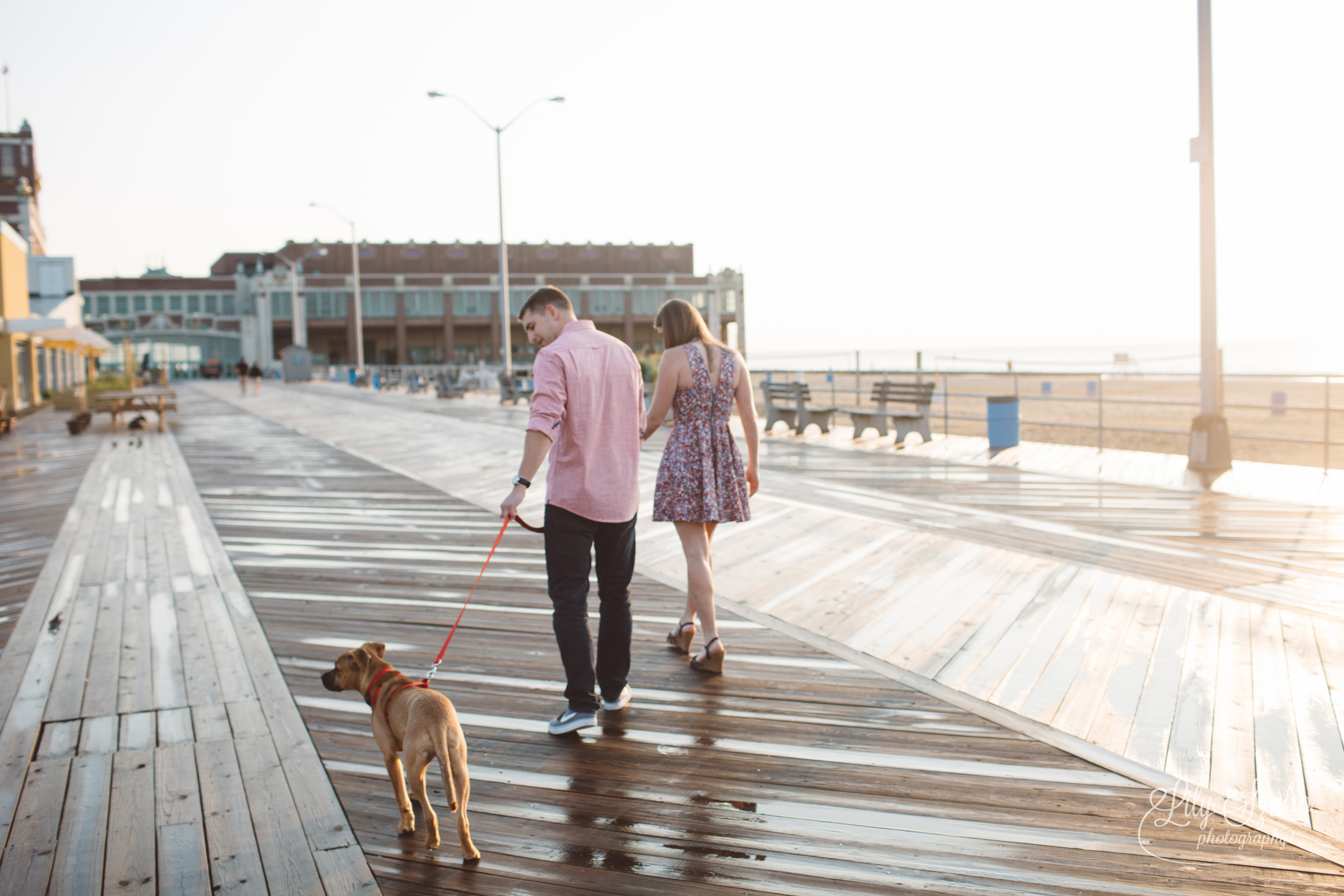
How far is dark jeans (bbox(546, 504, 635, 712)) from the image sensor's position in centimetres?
388

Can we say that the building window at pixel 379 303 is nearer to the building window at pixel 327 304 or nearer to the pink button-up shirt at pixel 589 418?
the building window at pixel 327 304

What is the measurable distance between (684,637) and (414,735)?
2.14m

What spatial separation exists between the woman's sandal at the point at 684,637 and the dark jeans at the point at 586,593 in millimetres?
862

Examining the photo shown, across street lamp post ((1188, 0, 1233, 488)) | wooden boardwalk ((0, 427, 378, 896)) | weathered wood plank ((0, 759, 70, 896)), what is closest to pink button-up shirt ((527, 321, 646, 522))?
wooden boardwalk ((0, 427, 378, 896))

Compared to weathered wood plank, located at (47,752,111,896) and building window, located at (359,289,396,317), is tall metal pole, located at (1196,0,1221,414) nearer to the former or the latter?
weathered wood plank, located at (47,752,111,896)

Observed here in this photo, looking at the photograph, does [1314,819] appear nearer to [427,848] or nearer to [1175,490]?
[427,848]

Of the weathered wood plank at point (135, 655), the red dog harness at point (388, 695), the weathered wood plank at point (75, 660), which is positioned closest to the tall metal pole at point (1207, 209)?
the red dog harness at point (388, 695)

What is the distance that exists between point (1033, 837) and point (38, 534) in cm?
886

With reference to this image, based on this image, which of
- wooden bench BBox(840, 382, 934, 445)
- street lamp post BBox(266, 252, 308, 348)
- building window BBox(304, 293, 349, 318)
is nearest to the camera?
wooden bench BBox(840, 382, 934, 445)

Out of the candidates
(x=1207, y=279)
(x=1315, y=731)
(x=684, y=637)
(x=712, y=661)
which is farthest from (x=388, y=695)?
(x=1207, y=279)

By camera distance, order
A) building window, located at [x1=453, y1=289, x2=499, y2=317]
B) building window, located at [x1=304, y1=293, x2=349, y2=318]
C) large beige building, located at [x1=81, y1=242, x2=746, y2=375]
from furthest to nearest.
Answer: building window, located at [x1=453, y1=289, x2=499, y2=317] → large beige building, located at [x1=81, y1=242, x2=746, y2=375] → building window, located at [x1=304, y1=293, x2=349, y2=318]

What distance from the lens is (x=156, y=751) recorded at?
392 centimetres

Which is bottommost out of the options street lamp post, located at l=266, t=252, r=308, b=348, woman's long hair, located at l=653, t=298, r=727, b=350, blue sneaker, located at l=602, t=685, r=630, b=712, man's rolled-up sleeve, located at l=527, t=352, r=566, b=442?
blue sneaker, located at l=602, t=685, r=630, b=712

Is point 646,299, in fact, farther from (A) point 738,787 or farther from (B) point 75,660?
(A) point 738,787
